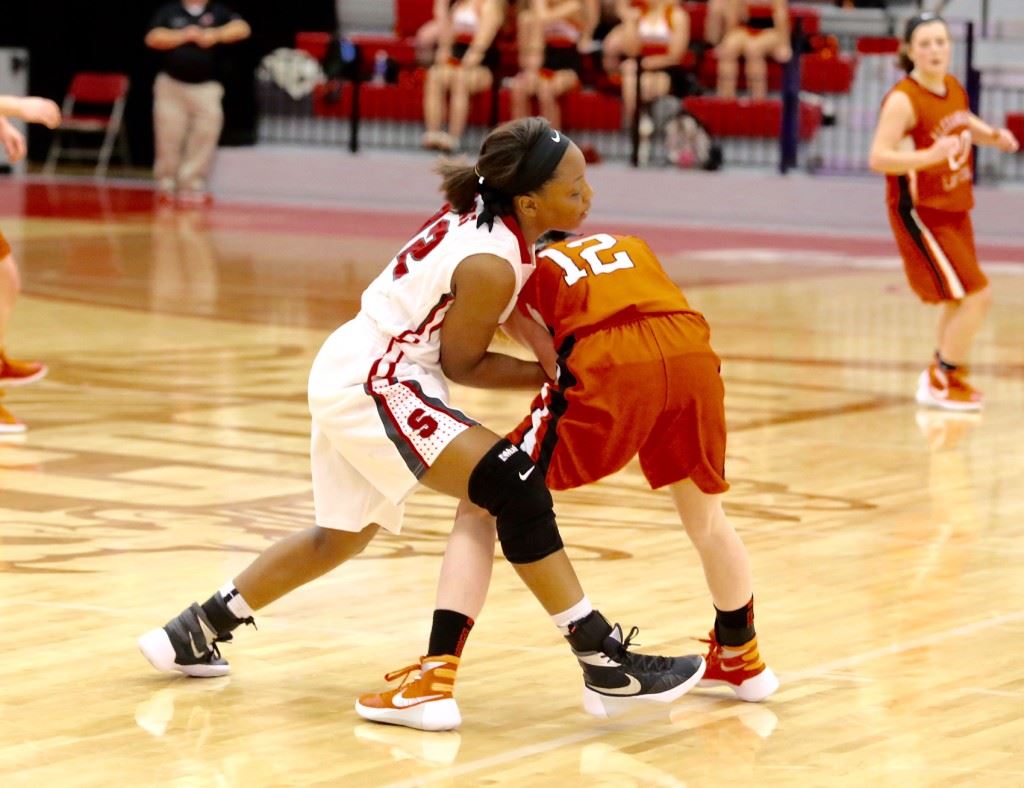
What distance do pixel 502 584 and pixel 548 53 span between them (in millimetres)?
14459

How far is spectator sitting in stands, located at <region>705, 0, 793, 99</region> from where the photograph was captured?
1909 cm

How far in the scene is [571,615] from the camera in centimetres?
441

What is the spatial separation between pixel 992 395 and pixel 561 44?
10.8m

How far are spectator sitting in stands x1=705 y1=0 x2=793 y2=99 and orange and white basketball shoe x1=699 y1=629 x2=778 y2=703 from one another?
14.9 metres

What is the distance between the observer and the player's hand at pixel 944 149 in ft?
29.4

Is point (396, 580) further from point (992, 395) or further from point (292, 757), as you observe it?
point (992, 395)

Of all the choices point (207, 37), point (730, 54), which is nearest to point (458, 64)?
point (207, 37)

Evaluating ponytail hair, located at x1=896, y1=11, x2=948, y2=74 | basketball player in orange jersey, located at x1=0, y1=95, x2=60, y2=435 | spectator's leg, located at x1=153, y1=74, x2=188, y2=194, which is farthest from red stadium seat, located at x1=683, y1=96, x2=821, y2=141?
basketball player in orange jersey, located at x1=0, y1=95, x2=60, y2=435

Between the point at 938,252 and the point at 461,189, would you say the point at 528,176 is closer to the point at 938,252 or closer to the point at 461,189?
the point at 461,189

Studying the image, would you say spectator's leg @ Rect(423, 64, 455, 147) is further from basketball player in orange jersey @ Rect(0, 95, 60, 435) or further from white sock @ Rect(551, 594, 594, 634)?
white sock @ Rect(551, 594, 594, 634)

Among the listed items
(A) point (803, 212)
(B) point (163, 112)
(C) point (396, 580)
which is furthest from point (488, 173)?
(B) point (163, 112)

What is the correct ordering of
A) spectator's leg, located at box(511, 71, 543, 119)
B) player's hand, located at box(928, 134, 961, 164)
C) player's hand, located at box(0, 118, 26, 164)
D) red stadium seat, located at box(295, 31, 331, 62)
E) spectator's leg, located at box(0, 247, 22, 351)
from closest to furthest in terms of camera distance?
player's hand, located at box(0, 118, 26, 164) < spectator's leg, located at box(0, 247, 22, 351) < player's hand, located at box(928, 134, 961, 164) < spectator's leg, located at box(511, 71, 543, 119) < red stadium seat, located at box(295, 31, 331, 62)

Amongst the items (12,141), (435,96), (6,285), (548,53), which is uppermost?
(12,141)

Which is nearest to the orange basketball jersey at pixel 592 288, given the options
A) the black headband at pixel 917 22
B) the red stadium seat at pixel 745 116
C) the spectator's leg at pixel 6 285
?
the spectator's leg at pixel 6 285
